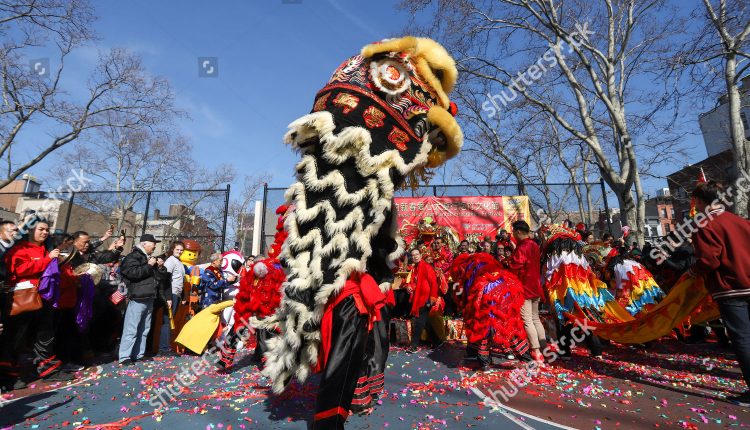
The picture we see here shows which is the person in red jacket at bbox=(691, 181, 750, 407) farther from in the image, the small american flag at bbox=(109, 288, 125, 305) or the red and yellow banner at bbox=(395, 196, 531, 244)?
the red and yellow banner at bbox=(395, 196, 531, 244)

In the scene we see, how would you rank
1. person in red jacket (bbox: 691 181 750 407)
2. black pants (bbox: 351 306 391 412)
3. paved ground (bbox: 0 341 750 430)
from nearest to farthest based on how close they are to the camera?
black pants (bbox: 351 306 391 412), paved ground (bbox: 0 341 750 430), person in red jacket (bbox: 691 181 750 407)

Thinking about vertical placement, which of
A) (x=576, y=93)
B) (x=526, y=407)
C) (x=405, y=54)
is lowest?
(x=526, y=407)

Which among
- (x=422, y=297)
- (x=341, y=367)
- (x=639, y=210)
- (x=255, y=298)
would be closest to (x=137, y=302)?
(x=255, y=298)

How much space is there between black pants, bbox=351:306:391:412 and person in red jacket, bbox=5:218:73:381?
12.6 feet

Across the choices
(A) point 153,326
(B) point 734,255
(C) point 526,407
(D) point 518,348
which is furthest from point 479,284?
(A) point 153,326

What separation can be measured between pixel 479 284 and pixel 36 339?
5.22 meters

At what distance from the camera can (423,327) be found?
666 cm

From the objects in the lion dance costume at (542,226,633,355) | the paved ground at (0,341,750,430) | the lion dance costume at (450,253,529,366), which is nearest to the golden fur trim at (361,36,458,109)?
the paved ground at (0,341,750,430)

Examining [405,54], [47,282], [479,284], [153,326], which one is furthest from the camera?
[153,326]

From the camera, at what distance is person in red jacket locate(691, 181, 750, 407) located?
10.5 ft

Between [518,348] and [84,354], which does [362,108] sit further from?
[84,354]

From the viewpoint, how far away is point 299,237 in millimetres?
1934

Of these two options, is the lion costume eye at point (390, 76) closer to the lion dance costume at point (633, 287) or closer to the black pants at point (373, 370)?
the black pants at point (373, 370)

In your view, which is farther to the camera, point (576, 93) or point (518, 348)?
point (576, 93)
